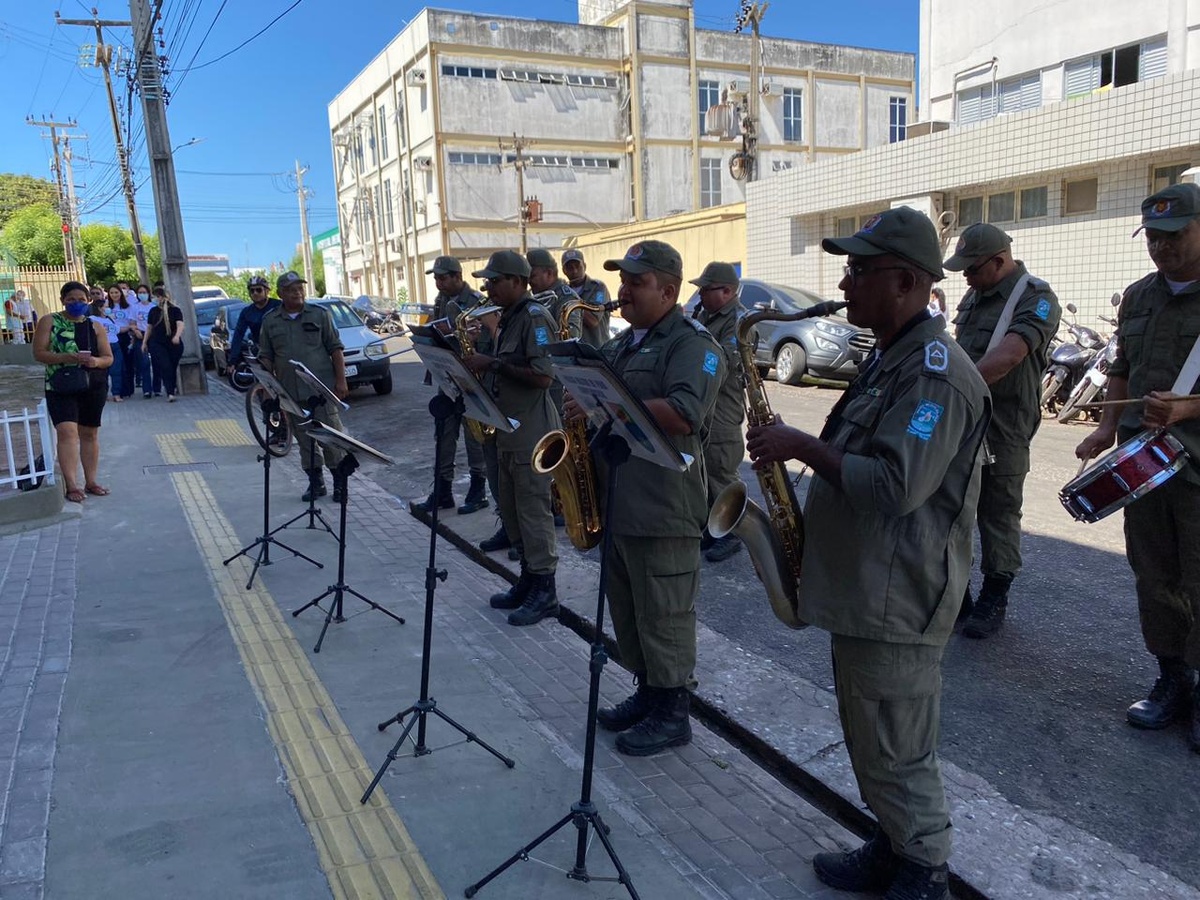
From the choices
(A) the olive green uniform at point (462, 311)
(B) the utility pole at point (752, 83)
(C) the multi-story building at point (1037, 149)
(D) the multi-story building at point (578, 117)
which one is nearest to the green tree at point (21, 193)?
(D) the multi-story building at point (578, 117)

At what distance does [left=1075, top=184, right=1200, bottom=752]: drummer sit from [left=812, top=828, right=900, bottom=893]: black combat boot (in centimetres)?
160

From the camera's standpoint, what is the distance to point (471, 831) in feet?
10.3

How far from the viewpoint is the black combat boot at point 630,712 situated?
12.4ft

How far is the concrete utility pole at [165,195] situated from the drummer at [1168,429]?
15.4m

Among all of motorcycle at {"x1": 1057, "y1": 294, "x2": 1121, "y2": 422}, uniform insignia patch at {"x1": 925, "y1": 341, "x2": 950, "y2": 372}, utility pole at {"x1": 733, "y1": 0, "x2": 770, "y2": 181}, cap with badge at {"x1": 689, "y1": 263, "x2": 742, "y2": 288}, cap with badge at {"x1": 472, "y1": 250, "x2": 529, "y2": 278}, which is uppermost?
utility pole at {"x1": 733, "y1": 0, "x2": 770, "y2": 181}

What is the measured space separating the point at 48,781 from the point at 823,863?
2.90 metres

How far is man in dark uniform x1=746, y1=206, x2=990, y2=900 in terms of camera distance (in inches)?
89.0

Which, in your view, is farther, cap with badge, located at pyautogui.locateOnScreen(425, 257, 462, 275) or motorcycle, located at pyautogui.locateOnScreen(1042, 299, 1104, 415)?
motorcycle, located at pyautogui.locateOnScreen(1042, 299, 1104, 415)

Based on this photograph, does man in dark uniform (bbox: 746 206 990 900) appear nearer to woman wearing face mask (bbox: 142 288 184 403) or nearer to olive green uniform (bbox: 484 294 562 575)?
olive green uniform (bbox: 484 294 562 575)

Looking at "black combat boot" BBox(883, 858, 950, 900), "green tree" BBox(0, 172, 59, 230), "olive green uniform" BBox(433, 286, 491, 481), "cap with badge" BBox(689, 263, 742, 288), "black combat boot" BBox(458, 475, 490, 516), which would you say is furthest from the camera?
"green tree" BBox(0, 172, 59, 230)

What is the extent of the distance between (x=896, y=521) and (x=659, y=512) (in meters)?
1.26

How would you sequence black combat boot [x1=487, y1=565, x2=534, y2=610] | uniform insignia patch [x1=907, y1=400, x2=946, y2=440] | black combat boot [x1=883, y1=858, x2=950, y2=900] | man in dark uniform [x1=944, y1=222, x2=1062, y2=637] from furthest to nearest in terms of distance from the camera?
black combat boot [x1=487, y1=565, x2=534, y2=610], man in dark uniform [x1=944, y1=222, x2=1062, y2=637], black combat boot [x1=883, y1=858, x2=950, y2=900], uniform insignia patch [x1=907, y1=400, x2=946, y2=440]

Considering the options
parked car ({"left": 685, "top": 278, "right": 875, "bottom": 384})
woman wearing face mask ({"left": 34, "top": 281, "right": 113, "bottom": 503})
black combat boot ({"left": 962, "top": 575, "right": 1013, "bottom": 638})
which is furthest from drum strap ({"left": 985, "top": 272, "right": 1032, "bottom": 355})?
parked car ({"left": 685, "top": 278, "right": 875, "bottom": 384})

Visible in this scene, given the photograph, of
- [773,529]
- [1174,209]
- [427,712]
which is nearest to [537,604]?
[427,712]
